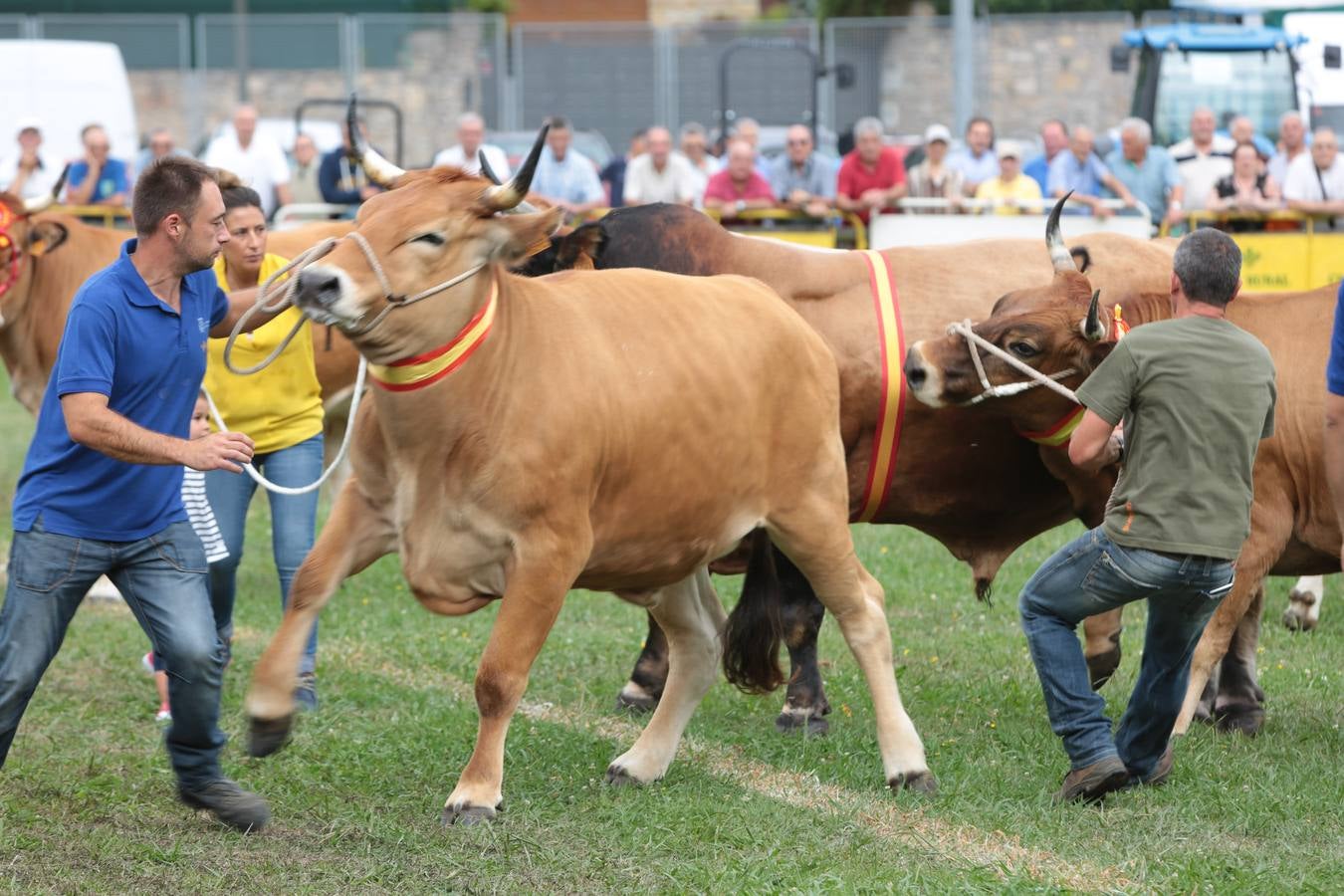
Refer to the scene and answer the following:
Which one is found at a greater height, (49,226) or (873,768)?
(49,226)

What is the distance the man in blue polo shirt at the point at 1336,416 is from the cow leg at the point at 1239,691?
1160 millimetres

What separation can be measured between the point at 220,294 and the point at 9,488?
783cm

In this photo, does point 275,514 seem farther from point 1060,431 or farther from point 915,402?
point 1060,431

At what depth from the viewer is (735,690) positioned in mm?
7230

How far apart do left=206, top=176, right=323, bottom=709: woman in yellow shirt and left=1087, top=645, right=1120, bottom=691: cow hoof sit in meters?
2.97

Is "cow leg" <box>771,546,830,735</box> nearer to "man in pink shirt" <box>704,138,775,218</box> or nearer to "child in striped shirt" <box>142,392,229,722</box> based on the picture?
"child in striped shirt" <box>142,392,229,722</box>

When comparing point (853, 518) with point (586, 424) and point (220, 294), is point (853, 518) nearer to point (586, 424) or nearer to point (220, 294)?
point (586, 424)

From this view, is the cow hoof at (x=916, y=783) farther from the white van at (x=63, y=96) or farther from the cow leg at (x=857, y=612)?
the white van at (x=63, y=96)

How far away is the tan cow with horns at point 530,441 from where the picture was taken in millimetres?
4887

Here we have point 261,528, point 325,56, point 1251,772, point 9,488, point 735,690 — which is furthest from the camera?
point 325,56

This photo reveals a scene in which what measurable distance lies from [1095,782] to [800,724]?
1.38 meters

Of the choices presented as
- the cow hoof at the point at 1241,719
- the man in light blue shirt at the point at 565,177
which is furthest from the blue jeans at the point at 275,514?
the man in light blue shirt at the point at 565,177

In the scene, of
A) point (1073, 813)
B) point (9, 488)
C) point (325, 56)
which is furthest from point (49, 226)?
point (325, 56)

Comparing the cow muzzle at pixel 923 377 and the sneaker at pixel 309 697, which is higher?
the cow muzzle at pixel 923 377
